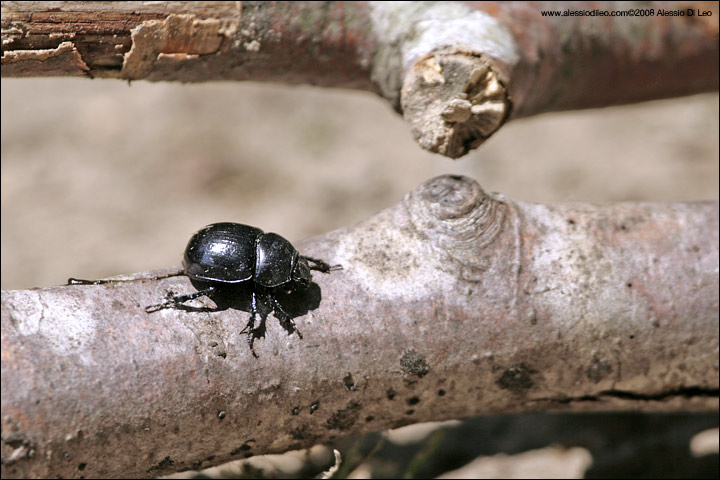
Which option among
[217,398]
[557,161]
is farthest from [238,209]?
[217,398]

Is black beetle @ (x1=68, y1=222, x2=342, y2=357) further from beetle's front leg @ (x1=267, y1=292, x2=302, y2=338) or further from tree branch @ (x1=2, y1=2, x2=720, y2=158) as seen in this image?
tree branch @ (x1=2, y1=2, x2=720, y2=158)

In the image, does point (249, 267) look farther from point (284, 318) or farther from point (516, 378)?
point (516, 378)

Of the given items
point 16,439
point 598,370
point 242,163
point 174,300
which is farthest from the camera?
point 242,163

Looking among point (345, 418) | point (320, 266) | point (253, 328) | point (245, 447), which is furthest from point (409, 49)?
point (245, 447)

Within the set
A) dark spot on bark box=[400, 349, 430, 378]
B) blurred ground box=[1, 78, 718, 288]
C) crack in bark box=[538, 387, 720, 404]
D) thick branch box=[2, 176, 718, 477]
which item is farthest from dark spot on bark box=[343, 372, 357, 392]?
blurred ground box=[1, 78, 718, 288]

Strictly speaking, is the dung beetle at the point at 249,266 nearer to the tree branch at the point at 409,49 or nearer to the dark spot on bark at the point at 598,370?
the tree branch at the point at 409,49

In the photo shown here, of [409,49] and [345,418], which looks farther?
[409,49]

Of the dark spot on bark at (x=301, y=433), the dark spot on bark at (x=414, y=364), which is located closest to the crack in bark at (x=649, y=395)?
the dark spot on bark at (x=414, y=364)
